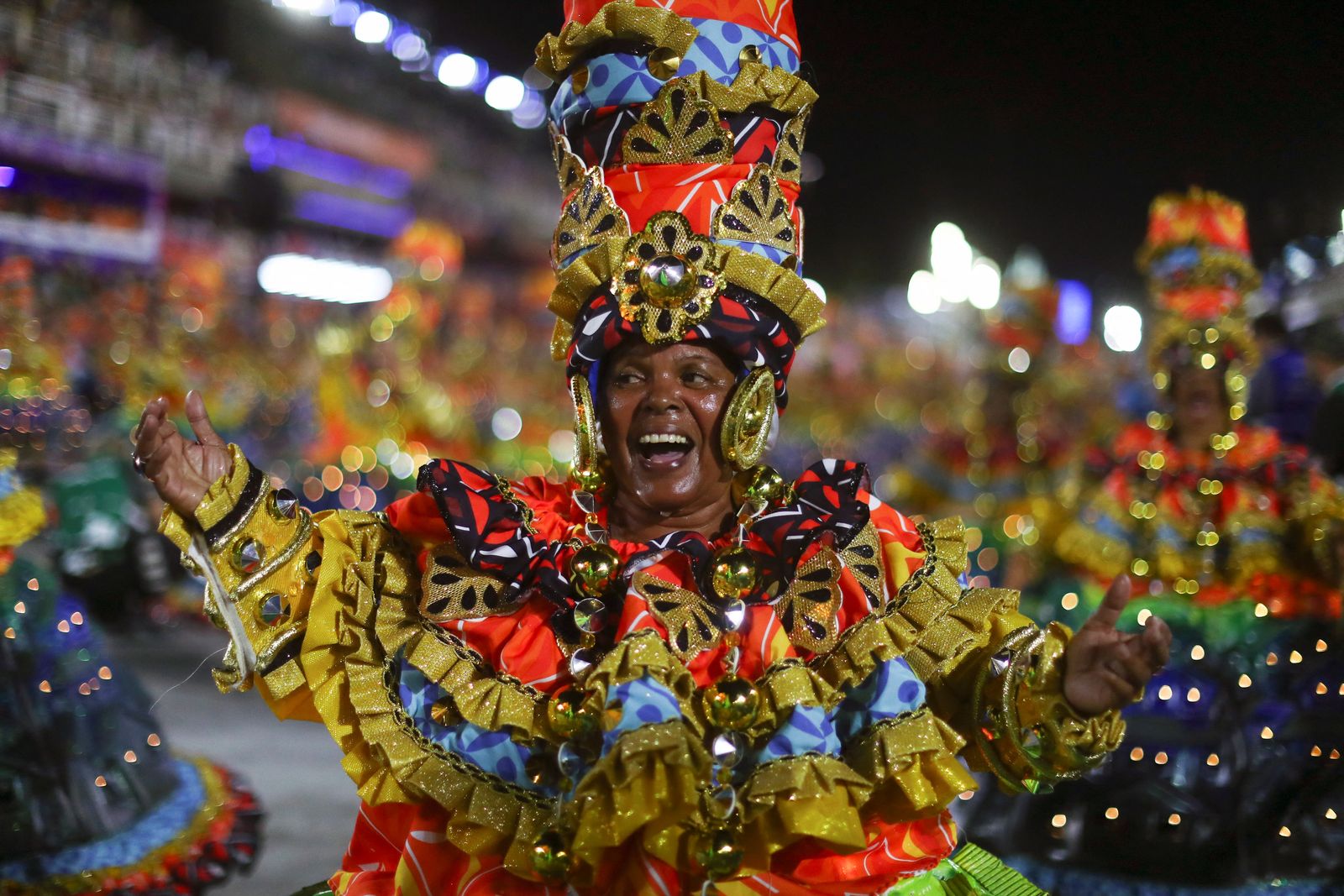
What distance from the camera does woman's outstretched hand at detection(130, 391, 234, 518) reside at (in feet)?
5.92

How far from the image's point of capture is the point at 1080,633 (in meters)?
1.67

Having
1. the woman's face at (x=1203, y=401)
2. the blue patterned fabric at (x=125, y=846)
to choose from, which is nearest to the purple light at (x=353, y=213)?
the blue patterned fabric at (x=125, y=846)

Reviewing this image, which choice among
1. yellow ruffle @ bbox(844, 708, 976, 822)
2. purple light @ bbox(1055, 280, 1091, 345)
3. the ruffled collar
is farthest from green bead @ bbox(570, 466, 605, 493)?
purple light @ bbox(1055, 280, 1091, 345)

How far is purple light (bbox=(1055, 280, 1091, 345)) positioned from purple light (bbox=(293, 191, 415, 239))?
8.44 meters

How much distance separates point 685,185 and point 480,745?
1.01 meters

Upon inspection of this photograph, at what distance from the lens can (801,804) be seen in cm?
161

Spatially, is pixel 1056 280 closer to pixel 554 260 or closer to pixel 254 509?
pixel 554 260

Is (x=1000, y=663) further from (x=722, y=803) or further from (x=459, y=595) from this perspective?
(x=459, y=595)

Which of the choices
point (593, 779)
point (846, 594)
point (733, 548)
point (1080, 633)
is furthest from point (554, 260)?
point (1080, 633)

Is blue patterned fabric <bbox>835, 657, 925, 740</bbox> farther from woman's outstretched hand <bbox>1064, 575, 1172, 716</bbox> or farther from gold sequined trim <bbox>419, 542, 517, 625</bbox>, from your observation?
gold sequined trim <bbox>419, 542, 517, 625</bbox>

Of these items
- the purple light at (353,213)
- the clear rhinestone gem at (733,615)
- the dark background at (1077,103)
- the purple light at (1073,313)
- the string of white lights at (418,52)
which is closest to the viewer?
the clear rhinestone gem at (733,615)

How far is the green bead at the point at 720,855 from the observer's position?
163 cm

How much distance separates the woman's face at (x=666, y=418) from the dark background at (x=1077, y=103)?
0.66 metres

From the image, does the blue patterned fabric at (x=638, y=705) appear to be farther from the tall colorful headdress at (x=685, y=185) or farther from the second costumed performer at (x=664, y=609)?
the tall colorful headdress at (x=685, y=185)
